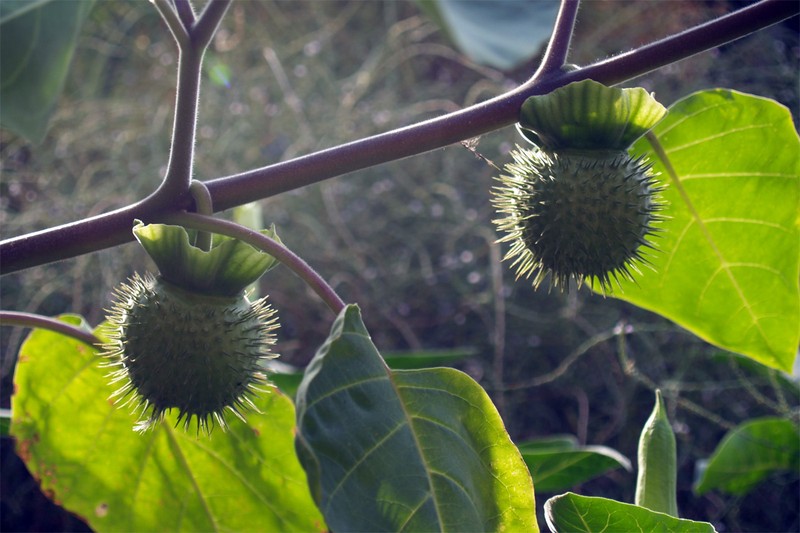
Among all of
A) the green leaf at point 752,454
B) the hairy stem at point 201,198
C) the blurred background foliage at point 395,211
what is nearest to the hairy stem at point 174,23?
the hairy stem at point 201,198

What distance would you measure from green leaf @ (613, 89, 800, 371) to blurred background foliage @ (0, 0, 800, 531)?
0.80 metres

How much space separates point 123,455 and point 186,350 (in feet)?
1.16

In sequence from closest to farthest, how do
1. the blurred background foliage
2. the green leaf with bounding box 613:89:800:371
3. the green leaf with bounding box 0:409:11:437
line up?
the green leaf with bounding box 613:89:800:371, the green leaf with bounding box 0:409:11:437, the blurred background foliage

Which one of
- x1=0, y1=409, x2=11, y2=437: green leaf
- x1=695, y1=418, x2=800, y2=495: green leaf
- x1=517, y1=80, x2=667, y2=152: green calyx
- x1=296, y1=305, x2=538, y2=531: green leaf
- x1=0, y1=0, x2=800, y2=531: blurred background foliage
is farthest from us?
x1=0, y1=0, x2=800, y2=531: blurred background foliage

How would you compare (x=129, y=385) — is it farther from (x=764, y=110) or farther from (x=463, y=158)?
(x=463, y=158)

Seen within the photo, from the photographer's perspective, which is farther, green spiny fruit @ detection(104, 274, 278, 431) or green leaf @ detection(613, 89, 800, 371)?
green leaf @ detection(613, 89, 800, 371)

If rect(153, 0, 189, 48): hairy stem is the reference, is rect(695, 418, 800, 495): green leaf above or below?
below

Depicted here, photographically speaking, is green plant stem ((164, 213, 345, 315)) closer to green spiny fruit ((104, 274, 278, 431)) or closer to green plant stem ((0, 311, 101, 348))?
green spiny fruit ((104, 274, 278, 431))

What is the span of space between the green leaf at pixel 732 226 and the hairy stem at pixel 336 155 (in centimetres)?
26

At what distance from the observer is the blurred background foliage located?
2.25 m

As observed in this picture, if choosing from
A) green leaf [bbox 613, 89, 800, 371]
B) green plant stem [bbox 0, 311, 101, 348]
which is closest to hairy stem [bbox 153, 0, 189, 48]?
green plant stem [bbox 0, 311, 101, 348]

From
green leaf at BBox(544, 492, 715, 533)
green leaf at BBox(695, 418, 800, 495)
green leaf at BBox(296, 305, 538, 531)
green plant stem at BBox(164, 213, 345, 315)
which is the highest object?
green plant stem at BBox(164, 213, 345, 315)

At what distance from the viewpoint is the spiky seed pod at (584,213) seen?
0.83 metres

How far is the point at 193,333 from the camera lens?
762 millimetres
